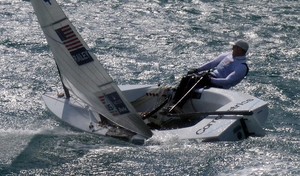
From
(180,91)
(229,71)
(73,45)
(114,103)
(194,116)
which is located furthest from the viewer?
(229,71)

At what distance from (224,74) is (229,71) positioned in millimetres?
106

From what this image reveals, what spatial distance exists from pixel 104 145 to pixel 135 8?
29.8ft

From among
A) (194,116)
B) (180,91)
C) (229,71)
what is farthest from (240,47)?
(194,116)

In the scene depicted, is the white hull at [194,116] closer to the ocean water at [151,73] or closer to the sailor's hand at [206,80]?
the ocean water at [151,73]

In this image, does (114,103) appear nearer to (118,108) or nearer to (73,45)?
(118,108)

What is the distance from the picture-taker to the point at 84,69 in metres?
10.5

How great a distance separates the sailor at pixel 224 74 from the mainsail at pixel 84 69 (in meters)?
1.49

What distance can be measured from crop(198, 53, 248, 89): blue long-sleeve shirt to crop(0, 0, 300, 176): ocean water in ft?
2.84

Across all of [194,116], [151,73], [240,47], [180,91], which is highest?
[240,47]

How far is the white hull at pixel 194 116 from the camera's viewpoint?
10.6 metres

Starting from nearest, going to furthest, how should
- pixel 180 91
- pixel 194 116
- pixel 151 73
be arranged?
pixel 194 116, pixel 180 91, pixel 151 73

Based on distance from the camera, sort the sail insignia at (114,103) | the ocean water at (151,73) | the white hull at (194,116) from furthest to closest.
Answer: the white hull at (194,116) < the sail insignia at (114,103) < the ocean water at (151,73)

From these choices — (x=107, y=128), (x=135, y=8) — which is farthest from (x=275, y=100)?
(x=135, y=8)

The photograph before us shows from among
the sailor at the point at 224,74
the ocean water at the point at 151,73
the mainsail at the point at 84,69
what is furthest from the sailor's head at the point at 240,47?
the mainsail at the point at 84,69
